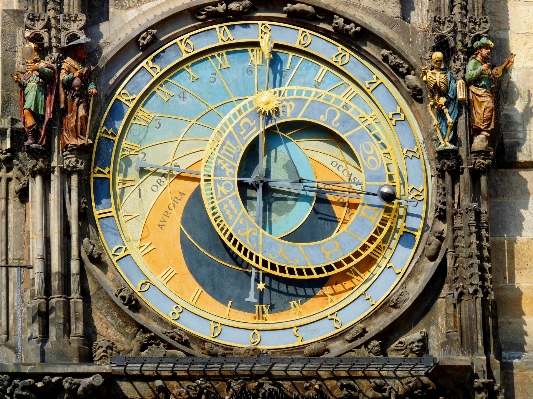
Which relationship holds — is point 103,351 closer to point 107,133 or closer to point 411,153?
point 107,133

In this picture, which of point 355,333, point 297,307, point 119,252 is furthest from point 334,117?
point 119,252

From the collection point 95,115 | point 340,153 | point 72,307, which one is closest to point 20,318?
point 72,307

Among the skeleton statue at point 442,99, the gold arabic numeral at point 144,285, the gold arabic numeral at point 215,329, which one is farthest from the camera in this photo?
the skeleton statue at point 442,99

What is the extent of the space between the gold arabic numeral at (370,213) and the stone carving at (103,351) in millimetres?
2973

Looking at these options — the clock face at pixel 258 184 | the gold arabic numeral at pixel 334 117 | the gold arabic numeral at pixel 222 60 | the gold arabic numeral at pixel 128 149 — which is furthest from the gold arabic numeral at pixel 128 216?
A: the gold arabic numeral at pixel 334 117

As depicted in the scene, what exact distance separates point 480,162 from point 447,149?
1.21 ft

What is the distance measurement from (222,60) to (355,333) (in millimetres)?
3264

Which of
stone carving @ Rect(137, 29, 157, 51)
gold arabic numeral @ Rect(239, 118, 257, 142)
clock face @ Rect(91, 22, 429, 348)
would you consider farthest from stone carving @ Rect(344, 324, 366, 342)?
A: stone carving @ Rect(137, 29, 157, 51)

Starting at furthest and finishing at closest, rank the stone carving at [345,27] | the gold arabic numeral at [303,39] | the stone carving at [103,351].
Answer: the gold arabic numeral at [303,39] < the stone carving at [345,27] < the stone carving at [103,351]

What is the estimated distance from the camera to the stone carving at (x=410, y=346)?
66.3 ft

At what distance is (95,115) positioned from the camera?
68.1 ft

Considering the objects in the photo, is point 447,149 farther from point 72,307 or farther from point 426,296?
point 72,307

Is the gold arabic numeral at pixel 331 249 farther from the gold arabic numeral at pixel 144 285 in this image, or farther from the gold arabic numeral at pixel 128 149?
the gold arabic numeral at pixel 128 149

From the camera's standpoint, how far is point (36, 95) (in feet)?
67.1
